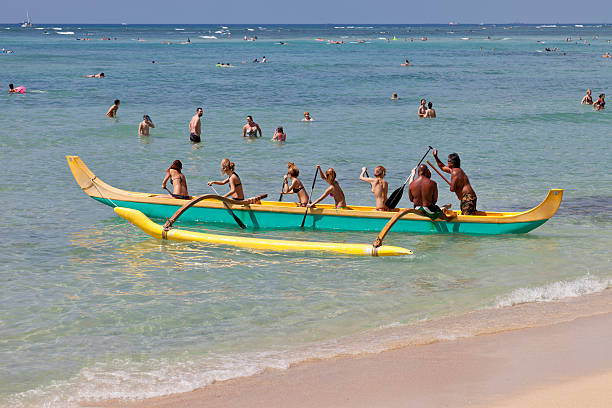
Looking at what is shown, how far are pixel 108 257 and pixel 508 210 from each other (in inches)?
372

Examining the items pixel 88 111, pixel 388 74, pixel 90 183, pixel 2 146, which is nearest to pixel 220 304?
pixel 90 183

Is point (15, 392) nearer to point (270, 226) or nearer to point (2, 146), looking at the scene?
point (270, 226)

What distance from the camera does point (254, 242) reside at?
1390cm

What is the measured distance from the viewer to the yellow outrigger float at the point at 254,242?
521 inches

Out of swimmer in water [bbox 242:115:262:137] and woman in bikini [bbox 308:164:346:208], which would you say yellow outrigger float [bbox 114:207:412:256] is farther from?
swimmer in water [bbox 242:115:262:137]

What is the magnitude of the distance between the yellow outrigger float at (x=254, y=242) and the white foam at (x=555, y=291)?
2.35 metres

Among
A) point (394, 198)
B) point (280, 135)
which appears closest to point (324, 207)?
point (394, 198)

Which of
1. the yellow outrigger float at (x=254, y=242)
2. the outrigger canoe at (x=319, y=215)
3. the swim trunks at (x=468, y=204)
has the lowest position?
the yellow outrigger float at (x=254, y=242)

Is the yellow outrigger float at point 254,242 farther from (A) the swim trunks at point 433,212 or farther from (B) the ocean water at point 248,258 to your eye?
(A) the swim trunks at point 433,212

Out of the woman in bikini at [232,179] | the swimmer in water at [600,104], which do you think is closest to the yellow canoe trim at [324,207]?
the woman in bikini at [232,179]

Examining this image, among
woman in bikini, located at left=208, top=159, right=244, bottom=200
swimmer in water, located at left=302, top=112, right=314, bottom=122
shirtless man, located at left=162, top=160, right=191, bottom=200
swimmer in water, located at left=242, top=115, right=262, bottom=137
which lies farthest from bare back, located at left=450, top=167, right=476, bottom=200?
swimmer in water, located at left=302, top=112, right=314, bottom=122

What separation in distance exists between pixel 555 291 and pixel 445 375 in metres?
4.02

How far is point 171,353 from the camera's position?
9445mm

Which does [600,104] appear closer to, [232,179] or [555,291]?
[232,179]
